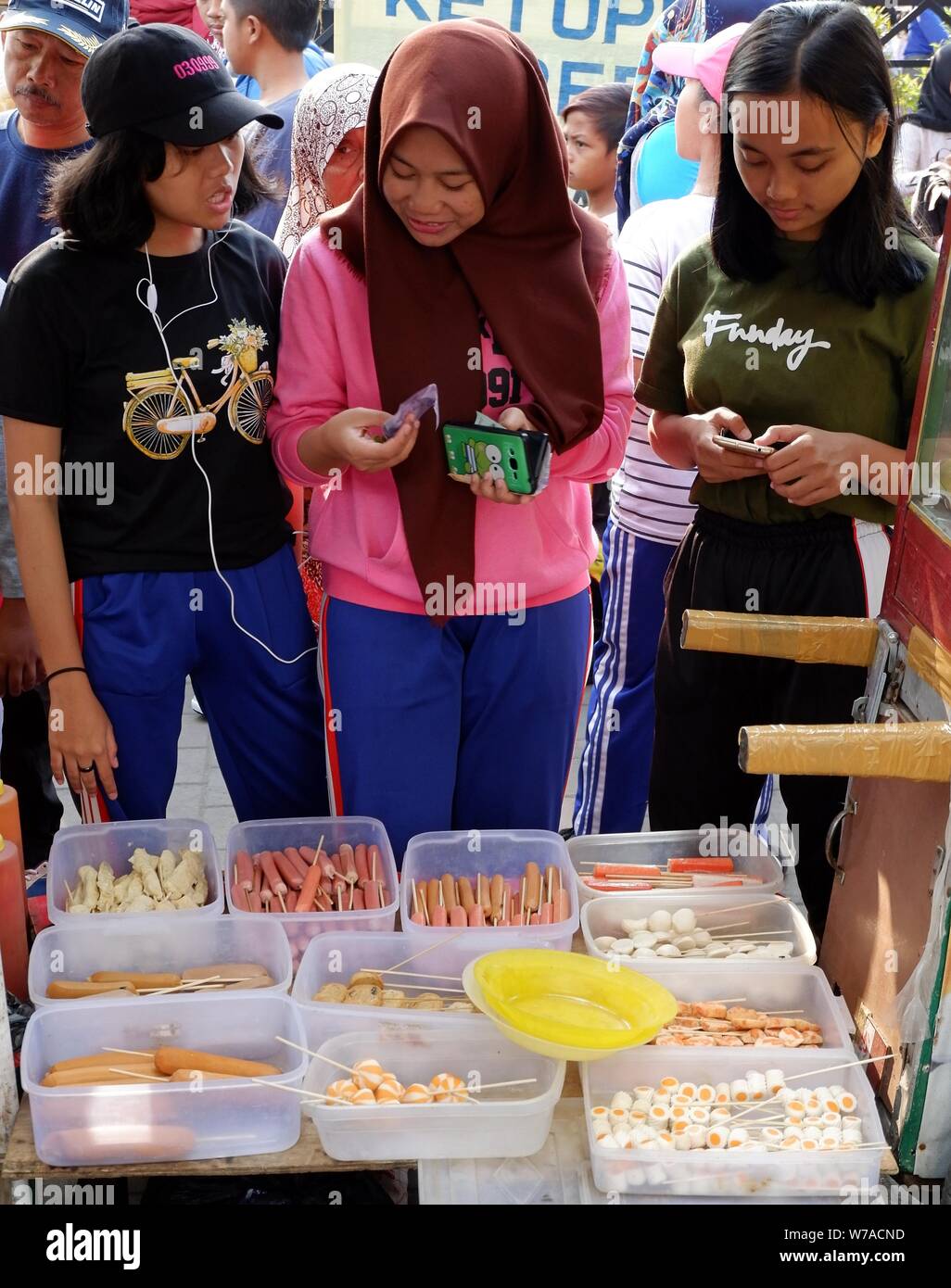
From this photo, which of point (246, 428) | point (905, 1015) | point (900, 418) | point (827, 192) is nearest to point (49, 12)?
point (246, 428)

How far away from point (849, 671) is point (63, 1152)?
148 cm

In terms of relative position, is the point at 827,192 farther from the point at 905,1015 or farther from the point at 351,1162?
the point at 351,1162

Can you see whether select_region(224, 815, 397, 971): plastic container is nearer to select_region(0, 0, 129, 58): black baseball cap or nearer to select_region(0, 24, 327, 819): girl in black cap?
select_region(0, 24, 327, 819): girl in black cap

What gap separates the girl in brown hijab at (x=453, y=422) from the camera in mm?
2199

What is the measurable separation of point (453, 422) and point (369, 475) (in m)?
0.19

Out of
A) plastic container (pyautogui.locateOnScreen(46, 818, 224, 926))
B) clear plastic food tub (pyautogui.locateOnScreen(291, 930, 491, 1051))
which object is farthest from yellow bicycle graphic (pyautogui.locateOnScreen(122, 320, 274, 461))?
clear plastic food tub (pyautogui.locateOnScreen(291, 930, 491, 1051))

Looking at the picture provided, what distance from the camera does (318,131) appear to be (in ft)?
10.9

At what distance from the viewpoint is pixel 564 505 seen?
2455 mm

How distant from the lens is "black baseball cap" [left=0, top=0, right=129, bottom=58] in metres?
3.09

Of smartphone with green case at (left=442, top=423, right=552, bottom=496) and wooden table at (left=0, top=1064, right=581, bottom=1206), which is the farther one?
smartphone with green case at (left=442, top=423, right=552, bottom=496)

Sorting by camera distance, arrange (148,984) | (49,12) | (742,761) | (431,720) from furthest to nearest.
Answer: (49,12)
(431,720)
(148,984)
(742,761)

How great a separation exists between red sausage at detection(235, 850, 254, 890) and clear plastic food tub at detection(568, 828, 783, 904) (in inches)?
22.5

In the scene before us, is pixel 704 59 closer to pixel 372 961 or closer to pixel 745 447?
pixel 745 447

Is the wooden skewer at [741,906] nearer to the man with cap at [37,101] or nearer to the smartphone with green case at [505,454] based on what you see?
the smartphone with green case at [505,454]
